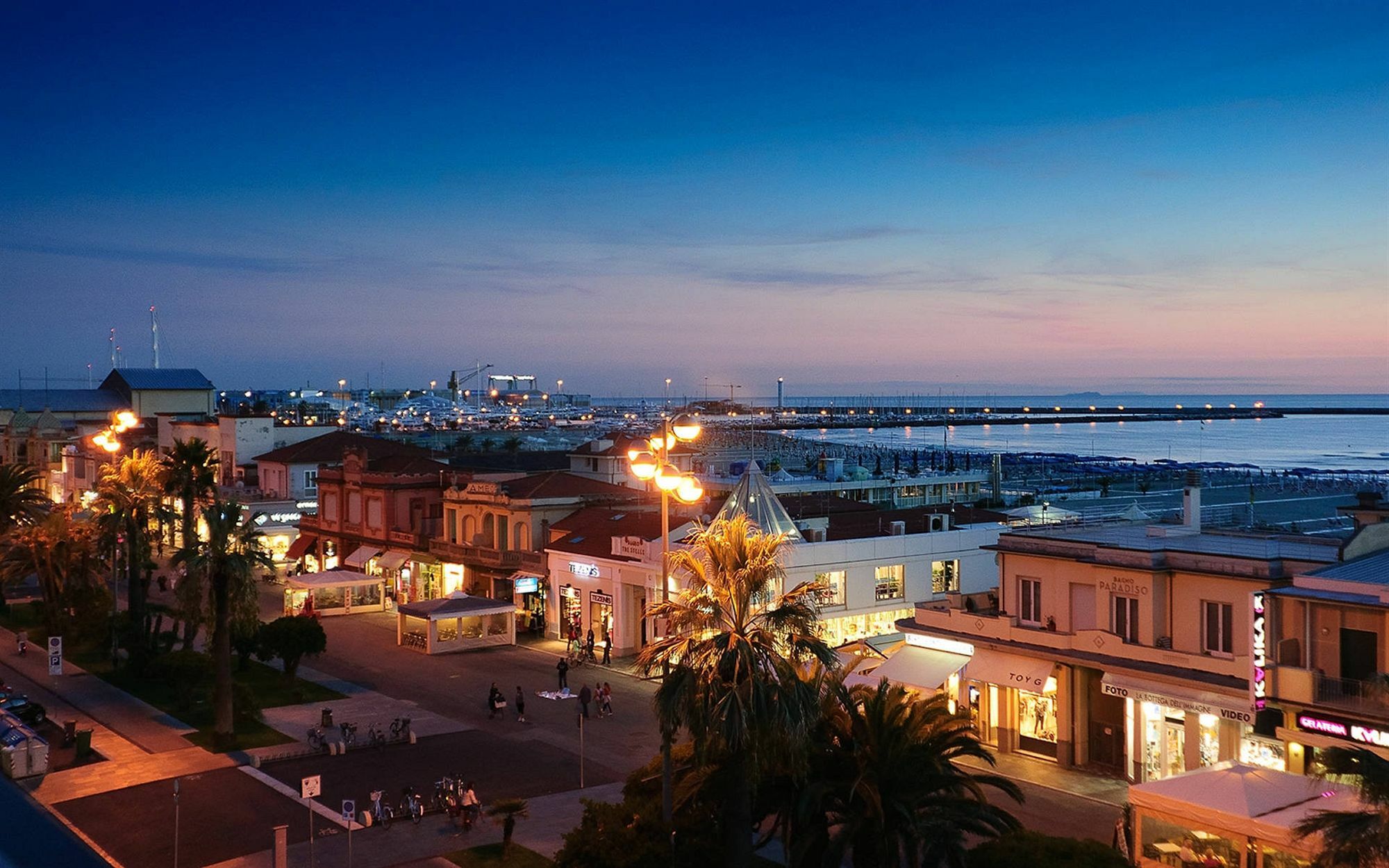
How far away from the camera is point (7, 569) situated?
45.2 m

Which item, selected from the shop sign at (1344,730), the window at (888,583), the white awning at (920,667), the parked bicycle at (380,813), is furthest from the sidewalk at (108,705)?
the shop sign at (1344,730)

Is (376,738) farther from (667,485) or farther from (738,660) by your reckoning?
(738,660)

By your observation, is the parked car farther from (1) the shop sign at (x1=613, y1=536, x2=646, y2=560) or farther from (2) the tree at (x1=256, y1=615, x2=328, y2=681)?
(1) the shop sign at (x1=613, y1=536, x2=646, y2=560)

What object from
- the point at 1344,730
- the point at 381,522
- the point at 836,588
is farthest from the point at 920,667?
the point at 381,522

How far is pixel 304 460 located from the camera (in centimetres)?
7106

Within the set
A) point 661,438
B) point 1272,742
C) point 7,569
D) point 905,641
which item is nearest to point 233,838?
point 661,438

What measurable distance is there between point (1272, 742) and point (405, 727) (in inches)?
805

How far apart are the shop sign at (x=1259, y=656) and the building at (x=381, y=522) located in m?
37.7

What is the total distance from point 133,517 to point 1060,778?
31.6 metres

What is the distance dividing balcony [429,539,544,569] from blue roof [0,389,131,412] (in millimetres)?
86095

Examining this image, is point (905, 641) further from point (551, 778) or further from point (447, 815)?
point (447, 815)

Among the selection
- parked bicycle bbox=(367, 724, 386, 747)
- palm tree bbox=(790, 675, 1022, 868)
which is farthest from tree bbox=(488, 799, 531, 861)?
parked bicycle bbox=(367, 724, 386, 747)

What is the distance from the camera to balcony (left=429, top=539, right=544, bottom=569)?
48.2 m

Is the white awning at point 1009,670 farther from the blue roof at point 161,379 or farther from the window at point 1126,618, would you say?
the blue roof at point 161,379
